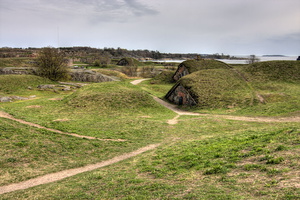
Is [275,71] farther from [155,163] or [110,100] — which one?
[155,163]

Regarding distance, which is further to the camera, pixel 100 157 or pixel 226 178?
pixel 100 157

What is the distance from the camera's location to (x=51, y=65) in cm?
6297

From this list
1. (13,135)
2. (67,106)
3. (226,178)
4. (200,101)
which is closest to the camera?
(226,178)

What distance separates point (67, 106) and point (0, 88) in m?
26.7

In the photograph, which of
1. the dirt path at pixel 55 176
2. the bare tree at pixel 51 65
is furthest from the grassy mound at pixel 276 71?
the bare tree at pixel 51 65

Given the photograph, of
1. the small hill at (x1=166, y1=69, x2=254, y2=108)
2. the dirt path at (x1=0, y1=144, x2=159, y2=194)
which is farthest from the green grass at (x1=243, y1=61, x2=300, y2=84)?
the dirt path at (x1=0, y1=144, x2=159, y2=194)

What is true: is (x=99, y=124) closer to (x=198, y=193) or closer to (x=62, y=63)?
(x=198, y=193)

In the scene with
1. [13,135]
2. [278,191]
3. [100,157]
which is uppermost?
[278,191]

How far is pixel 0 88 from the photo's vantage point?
46.9 m

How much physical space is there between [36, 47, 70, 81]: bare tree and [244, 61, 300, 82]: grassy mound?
188 ft

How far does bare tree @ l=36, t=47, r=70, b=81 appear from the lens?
61.6 meters

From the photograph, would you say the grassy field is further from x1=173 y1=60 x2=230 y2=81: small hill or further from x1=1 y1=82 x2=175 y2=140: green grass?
x1=173 y1=60 x2=230 y2=81: small hill

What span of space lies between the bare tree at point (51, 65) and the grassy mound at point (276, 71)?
188ft

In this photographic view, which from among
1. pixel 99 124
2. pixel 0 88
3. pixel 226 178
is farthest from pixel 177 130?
pixel 0 88
